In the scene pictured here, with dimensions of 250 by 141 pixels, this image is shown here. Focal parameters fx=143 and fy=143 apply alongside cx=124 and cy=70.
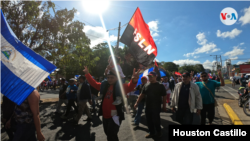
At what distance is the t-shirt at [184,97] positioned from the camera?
3.94 meters

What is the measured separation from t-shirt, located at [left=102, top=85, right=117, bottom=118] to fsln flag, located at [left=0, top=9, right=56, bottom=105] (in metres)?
1.19

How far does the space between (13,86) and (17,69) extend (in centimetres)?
30

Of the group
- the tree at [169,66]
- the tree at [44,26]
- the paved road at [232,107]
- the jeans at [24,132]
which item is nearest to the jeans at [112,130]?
the jeans at [24,132]

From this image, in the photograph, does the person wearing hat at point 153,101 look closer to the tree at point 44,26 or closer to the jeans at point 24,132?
the jeans at point 24,132

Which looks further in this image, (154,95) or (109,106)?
→ (154,95)

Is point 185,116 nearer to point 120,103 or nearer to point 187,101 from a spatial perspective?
point 187,101

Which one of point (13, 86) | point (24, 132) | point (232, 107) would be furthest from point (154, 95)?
point (232, 107)

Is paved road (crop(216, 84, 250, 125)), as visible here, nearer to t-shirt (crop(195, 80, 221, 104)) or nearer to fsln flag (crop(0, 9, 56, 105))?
t-shirt (crop(195, 80, 221, 104))

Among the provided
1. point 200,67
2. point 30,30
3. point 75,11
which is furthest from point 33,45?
point 200,67

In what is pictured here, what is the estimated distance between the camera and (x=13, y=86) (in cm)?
216

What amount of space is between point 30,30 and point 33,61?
7.27m

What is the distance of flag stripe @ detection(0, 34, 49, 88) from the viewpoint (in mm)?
2234

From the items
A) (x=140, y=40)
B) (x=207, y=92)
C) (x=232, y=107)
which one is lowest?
(x=232, y=107)
